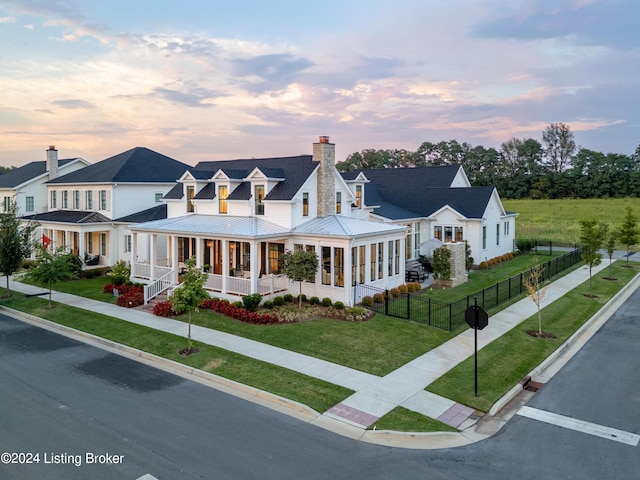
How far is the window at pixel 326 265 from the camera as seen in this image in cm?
2306

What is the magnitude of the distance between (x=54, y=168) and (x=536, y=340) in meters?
38.6

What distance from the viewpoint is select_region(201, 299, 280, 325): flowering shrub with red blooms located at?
19.5m

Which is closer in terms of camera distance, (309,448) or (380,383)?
(309,448)

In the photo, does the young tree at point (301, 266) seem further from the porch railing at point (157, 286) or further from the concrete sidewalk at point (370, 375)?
the porch railing at point (157, 286)

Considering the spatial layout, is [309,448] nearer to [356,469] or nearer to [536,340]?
[356,469]

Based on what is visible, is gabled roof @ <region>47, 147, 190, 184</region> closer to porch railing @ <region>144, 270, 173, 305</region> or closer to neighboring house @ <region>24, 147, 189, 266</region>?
neighboring house @ <region>24, 147, 189, 266</region>

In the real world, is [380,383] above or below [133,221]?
below

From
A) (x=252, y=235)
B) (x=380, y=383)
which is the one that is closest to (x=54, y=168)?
(x=252, y=235)

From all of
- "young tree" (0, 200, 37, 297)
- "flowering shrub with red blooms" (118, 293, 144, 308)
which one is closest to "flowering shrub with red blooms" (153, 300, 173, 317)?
"flowering shrub with red blooms" (118, 293, 144, 308)

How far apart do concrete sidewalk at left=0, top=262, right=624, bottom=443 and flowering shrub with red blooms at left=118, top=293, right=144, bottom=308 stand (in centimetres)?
37

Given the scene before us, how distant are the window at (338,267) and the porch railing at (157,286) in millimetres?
8988

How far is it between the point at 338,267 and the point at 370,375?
9.14 meters

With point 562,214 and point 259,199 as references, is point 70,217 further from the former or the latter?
point 562,214

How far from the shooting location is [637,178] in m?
79.6
